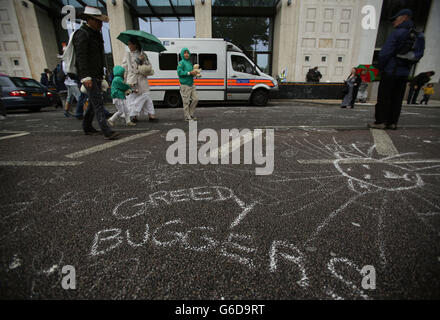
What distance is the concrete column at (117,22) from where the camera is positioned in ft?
54.3

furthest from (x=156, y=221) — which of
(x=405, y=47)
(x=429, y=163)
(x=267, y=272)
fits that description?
(x=405, y=47)

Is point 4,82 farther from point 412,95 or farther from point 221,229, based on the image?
point 412,95

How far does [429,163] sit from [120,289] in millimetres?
3596

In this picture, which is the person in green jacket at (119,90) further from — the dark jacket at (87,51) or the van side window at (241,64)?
the van side window at (241,64)

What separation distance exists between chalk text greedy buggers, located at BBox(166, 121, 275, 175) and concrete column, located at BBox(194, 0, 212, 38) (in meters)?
15.4

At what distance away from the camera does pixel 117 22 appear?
55.0 ft

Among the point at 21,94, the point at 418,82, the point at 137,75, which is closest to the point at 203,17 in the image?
the point at 21,94

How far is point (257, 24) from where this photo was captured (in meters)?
19.2

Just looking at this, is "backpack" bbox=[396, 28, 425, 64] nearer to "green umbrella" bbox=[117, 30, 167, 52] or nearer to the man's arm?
the man's arm

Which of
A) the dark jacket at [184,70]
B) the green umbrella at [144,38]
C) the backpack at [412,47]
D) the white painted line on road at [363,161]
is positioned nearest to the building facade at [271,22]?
the green umbrella at [144,38]

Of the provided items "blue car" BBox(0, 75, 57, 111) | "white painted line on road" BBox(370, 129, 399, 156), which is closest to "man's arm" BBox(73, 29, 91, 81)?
"white painted line on road" BBox(370, 129, 399, 156)

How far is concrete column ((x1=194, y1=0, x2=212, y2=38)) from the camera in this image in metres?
16.8

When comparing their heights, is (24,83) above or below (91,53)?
below

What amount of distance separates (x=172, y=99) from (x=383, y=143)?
870 cm
